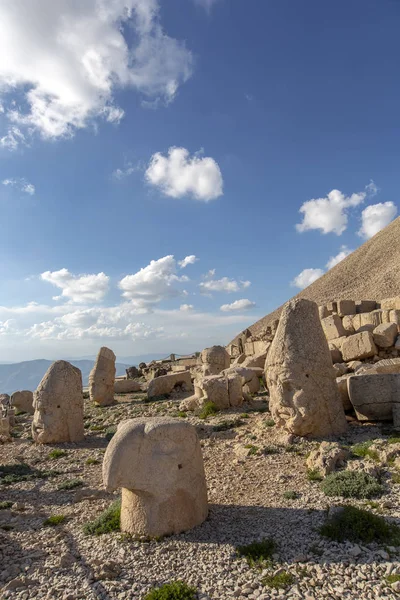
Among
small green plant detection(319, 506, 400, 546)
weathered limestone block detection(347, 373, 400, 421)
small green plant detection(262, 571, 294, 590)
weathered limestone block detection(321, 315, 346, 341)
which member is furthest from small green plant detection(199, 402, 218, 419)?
small green plant detection(262, 571, 294, 590)

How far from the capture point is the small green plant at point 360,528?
Result: 4793 millimetres

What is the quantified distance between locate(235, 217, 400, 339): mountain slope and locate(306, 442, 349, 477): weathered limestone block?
1373 inches

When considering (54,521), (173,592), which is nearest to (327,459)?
(173,592)

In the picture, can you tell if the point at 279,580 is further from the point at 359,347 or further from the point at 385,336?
the point at 385,336

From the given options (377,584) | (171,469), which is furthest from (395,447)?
(171,469)

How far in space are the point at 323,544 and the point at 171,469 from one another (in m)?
1.95

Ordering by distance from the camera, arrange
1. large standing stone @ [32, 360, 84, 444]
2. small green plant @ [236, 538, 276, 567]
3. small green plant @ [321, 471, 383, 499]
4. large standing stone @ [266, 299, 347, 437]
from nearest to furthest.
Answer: small green plant @ [236, 538, 276, 567], small green plant @ [321, 471, 383, 499], large standing stone @ [266, 299, 347, 437], large standing stone @ [32, 360, 84, 444]

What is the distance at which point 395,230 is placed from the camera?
6019 cm

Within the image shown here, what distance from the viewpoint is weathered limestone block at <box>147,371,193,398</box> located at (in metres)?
17.4

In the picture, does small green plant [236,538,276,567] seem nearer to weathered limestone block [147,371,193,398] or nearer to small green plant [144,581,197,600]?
small green plant [144,581,197,600]

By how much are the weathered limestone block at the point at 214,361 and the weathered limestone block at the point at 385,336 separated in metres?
5.77

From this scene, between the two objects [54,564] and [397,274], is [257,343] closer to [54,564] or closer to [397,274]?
[54,564]

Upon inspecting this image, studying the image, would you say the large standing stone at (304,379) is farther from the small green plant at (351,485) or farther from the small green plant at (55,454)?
the small green plant at (55,454)

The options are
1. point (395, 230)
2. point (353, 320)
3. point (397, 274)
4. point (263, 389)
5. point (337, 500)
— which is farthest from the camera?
point (395, 230)
